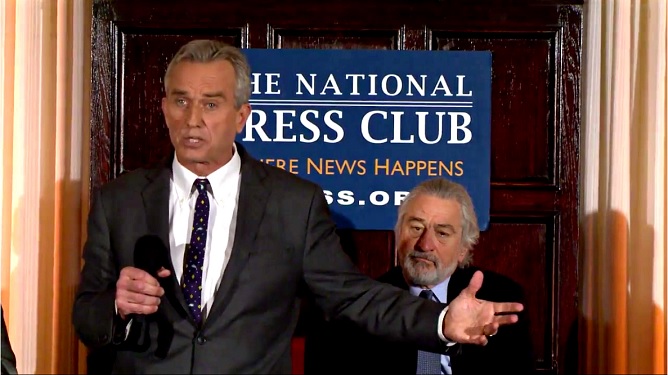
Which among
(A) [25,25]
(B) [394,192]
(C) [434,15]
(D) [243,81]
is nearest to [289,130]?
(B) [394,192]

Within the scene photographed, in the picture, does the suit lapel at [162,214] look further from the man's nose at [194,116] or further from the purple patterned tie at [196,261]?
the man's nose at [194,116]

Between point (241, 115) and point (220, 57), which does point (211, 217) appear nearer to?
point (241, 115)

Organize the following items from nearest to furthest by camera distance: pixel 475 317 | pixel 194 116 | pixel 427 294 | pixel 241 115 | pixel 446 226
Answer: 1. pixel 475 317
2. pixel 194 116
3. pixel 241 115
4. pixel 427 294
5. pixel 446 226

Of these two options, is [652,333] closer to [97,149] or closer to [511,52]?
[511,52]

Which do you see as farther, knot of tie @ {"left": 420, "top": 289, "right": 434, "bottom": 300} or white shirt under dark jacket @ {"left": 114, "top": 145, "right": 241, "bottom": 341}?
knot of tie @ {"left": 420, "top": 289, "right": 434, "bottom": 300}

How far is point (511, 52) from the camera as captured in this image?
12.2ft

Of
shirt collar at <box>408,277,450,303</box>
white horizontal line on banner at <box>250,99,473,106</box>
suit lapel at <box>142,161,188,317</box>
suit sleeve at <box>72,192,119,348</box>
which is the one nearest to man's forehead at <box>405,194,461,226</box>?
shirt collar at <box>408,277,450,303</box>

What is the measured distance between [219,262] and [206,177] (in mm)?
208

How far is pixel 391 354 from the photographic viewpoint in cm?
287

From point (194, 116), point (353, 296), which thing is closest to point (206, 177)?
point (194, 116)

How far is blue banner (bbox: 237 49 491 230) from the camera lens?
143 inches

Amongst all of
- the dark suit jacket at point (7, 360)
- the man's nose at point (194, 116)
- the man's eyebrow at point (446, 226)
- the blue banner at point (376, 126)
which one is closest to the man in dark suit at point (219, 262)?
the man's nose at point (194, 116)

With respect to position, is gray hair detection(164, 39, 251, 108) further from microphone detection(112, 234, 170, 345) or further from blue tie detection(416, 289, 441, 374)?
blue tie detection(416, 289, 441, 374)

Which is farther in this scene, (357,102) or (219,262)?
(357,102)
